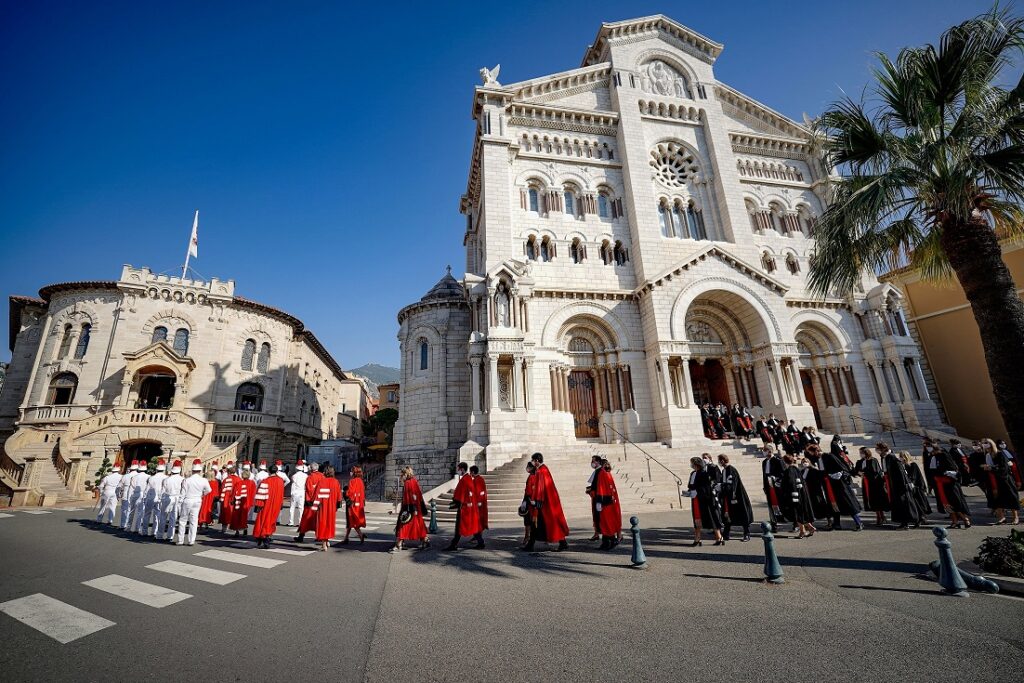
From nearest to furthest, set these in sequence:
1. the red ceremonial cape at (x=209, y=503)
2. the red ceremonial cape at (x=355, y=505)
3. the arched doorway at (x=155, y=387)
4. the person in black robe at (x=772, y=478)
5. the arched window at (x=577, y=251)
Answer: the red ceremonial cape at (x=355, y=505), the person in black robe at (x=772, y=478), the red ceremonial cape at (x=209, y=503), the arched window at (x=577, y=251), the arched doorway at (x=155, y=387)

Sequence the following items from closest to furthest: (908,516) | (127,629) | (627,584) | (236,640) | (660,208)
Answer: (236,640)
(127,629)
(627,584)
(908,516)
(660,208)

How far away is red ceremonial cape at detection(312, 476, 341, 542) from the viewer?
9.26 meters

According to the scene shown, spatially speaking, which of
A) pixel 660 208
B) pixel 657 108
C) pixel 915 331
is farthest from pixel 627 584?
pixel 915 331

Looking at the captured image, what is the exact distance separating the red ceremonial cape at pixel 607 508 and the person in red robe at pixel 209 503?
1124 centimetres

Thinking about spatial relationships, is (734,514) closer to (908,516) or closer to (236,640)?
(908,516)

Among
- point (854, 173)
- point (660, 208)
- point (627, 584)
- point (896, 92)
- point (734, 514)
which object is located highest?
point (660, 208)

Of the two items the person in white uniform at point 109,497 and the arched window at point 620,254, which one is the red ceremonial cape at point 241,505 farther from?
the arched window at point 620,254

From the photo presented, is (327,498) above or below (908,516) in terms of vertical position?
above

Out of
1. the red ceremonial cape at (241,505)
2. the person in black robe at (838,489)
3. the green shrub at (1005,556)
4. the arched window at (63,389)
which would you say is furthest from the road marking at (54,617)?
the arched window at (63,389)

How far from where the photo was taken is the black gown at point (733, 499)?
8969 mm

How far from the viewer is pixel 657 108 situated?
2525cm

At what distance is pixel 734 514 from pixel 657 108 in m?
24.2

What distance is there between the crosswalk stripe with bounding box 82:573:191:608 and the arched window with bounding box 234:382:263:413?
26307mm

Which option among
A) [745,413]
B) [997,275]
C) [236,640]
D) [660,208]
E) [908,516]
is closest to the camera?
[236,640]
